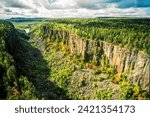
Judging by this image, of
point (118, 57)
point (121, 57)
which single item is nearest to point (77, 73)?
point (118, 57)

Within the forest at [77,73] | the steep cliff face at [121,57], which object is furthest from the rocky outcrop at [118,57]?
the forest at [77,73]

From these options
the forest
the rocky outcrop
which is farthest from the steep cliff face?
the forest

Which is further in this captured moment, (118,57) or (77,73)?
(77,73)

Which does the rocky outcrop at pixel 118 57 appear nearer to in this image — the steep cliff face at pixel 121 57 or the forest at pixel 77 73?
the steep cliff face at pixel 121 57

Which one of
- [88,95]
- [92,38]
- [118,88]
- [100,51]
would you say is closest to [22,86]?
[88,95]

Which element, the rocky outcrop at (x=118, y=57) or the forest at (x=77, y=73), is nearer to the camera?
the forest at (x=77, y=73)

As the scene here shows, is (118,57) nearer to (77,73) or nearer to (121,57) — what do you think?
(121,57)

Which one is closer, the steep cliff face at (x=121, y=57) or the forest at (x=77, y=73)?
the forest at (x=77, y=73)

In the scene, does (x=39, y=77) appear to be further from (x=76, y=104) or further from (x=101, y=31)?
(x=76, y=104)

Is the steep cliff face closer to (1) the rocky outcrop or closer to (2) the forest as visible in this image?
(1) the rocky outcrop
